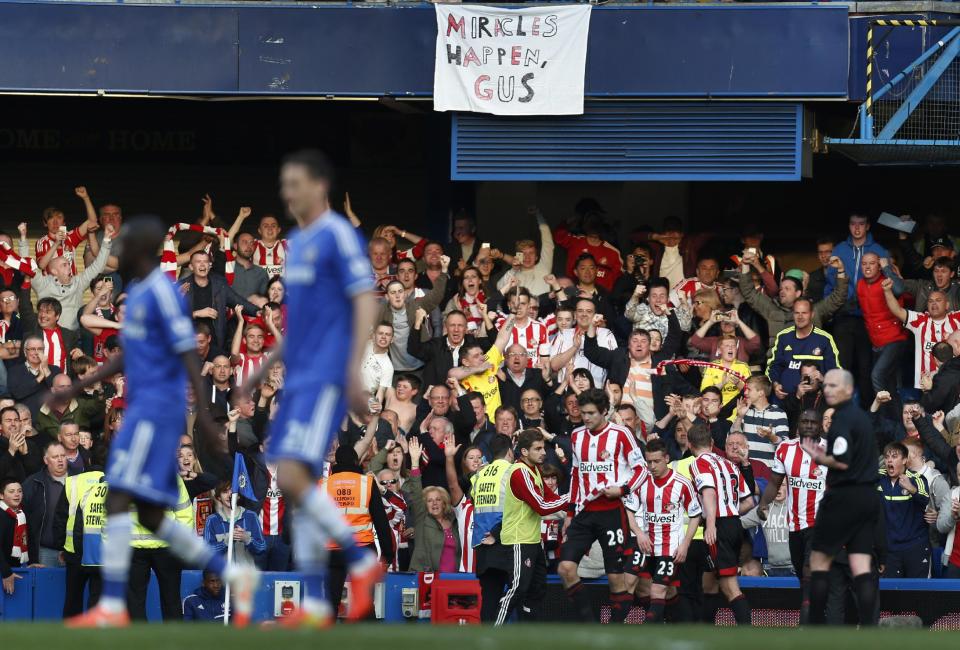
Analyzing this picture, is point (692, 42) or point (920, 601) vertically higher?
point (692, 42)

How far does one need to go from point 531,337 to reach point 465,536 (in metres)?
2.88

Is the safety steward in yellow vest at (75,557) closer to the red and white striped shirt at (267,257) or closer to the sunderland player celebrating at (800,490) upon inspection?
the red and white striped shirt at (267,257)

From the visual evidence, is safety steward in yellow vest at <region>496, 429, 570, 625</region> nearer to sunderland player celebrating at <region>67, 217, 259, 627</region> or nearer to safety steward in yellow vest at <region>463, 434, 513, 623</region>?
safety steward in yellow vest at <region>463, 434, 513, 623</region>

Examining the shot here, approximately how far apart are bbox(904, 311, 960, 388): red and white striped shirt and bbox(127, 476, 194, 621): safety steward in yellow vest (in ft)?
26.5

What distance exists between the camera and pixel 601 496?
15.1 m

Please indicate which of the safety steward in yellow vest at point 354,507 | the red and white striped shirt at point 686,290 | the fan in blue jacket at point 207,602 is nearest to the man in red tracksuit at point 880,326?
the red and white striped shirt at point 686,290

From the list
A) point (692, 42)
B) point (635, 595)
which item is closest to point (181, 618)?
point (635, 595)

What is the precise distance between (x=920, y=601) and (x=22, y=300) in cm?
993

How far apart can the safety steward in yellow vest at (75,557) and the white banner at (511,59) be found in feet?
20.5

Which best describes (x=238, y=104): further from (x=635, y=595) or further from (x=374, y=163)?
(x=635, y=595)

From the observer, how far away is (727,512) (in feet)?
49.5

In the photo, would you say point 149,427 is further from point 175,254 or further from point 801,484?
point 175,254

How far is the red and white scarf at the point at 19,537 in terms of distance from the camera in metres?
15.6

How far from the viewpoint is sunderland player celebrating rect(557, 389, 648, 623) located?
15.0m
